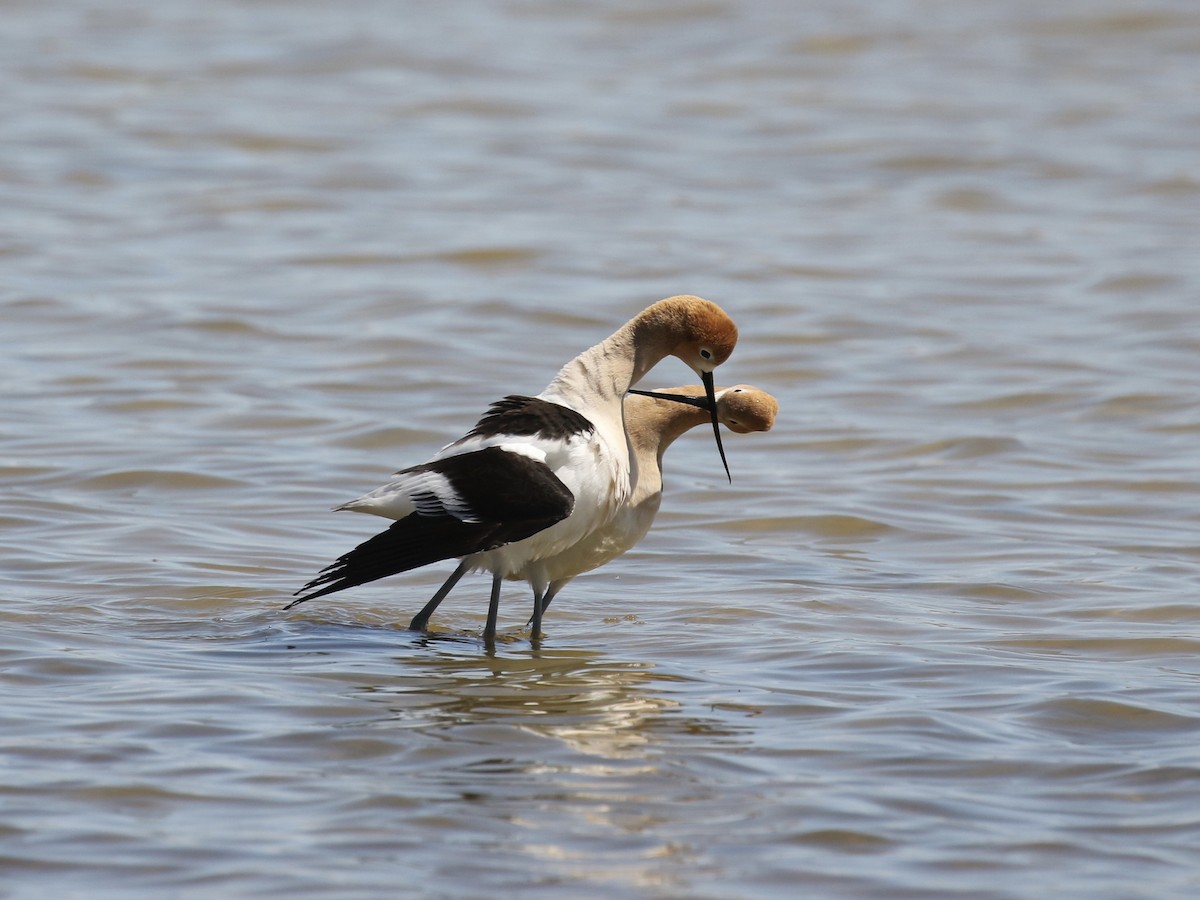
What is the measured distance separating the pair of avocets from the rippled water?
1.18 ft

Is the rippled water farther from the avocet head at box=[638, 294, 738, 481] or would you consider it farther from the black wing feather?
the avocet head at box=[638, 294, 738, 481]

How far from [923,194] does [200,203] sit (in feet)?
21.6

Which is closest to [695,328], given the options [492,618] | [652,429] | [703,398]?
[703,398]

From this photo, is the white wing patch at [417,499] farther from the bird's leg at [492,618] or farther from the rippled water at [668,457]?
the rippled water at [668,457]

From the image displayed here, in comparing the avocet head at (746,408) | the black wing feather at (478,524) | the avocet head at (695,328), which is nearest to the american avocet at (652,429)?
the avocet head at (746,408)

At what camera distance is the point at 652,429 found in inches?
303

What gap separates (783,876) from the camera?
491 cm

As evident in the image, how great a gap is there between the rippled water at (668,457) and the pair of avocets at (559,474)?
360mm

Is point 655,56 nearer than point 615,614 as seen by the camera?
No

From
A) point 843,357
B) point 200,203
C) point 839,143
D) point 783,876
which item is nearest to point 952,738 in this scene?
point 783,876

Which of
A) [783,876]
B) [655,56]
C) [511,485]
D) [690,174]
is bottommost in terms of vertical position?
[783,876]

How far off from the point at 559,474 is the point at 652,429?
928 mm

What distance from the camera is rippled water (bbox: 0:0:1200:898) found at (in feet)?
17.3

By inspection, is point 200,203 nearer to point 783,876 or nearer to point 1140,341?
point 1140,341
